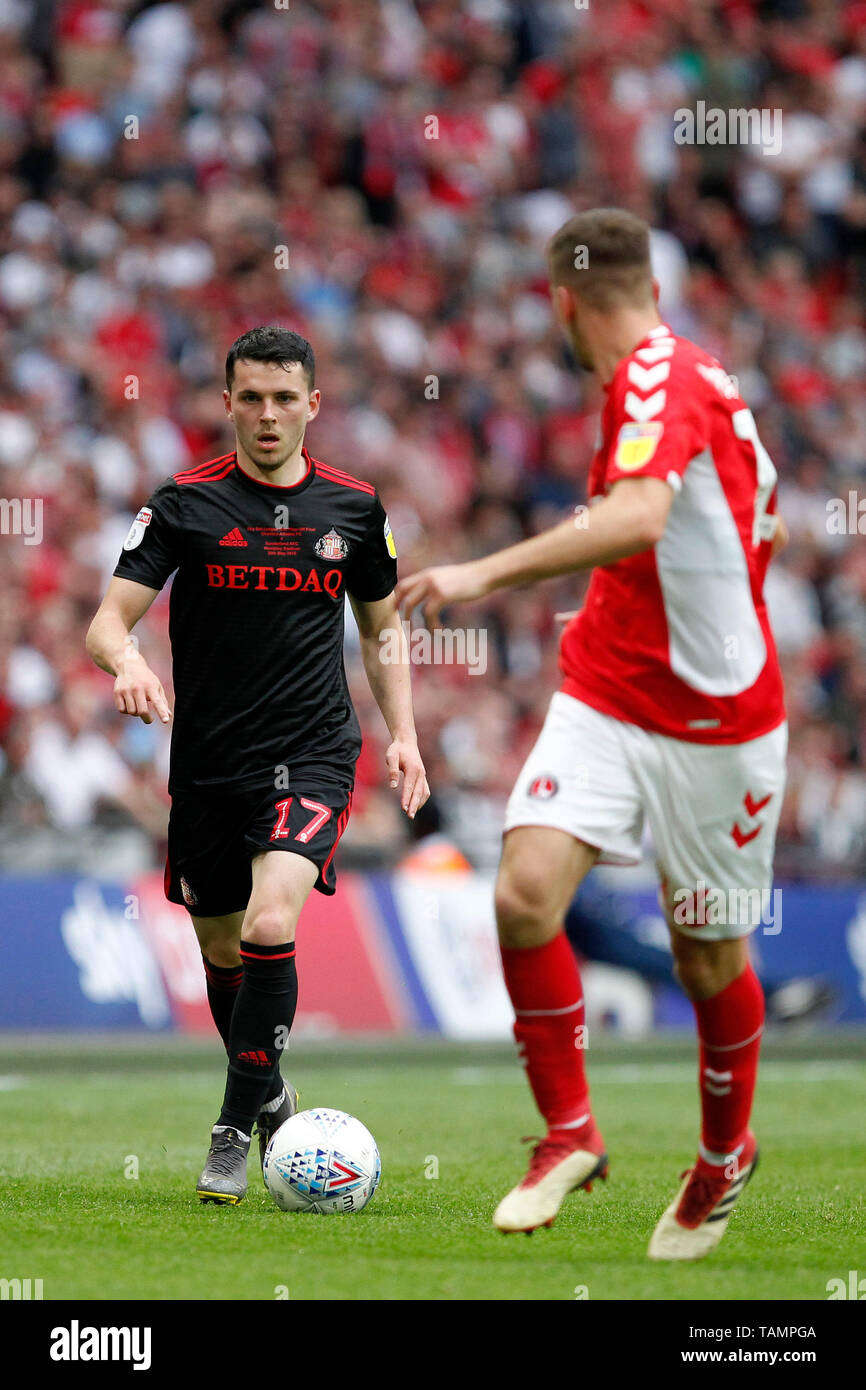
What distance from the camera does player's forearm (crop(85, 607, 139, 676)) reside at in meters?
6.27

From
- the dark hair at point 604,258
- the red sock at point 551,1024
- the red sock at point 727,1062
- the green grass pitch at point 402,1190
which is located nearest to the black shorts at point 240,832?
the green grass pitch at point 402,1190

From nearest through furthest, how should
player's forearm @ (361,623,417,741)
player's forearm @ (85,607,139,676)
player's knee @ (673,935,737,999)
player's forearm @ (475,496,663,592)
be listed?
player's forearm @ (475,496,663,592), player's knee @ (673,935,737,999), player's forearm @ (85,607,139,676), player's forearm @ (361,623,417,741)

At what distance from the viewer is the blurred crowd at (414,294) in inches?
585

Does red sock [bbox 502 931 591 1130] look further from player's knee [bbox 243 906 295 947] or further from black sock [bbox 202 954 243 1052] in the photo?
black sock [bbox 202 954 243 1052]

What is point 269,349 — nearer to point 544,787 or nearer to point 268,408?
point 268,408

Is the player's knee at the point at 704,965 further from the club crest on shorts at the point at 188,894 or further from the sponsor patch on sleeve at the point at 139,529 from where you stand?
the sponsor patch on sleeve at the point at 139,529

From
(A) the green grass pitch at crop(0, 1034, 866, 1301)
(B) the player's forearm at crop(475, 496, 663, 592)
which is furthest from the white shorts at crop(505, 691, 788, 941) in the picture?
(A) the green grass pitch at crop(0, 1034, 866, 1301)

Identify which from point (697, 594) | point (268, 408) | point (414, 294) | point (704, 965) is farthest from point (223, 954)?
point (414, 294)

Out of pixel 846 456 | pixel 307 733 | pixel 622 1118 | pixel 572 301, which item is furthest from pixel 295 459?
pixel 846 456

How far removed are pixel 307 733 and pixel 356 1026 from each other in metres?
6.97

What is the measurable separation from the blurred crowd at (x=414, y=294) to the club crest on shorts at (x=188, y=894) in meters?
6.25

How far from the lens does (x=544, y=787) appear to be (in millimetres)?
5391

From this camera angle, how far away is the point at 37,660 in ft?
46.5

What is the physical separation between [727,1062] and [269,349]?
2.77m
